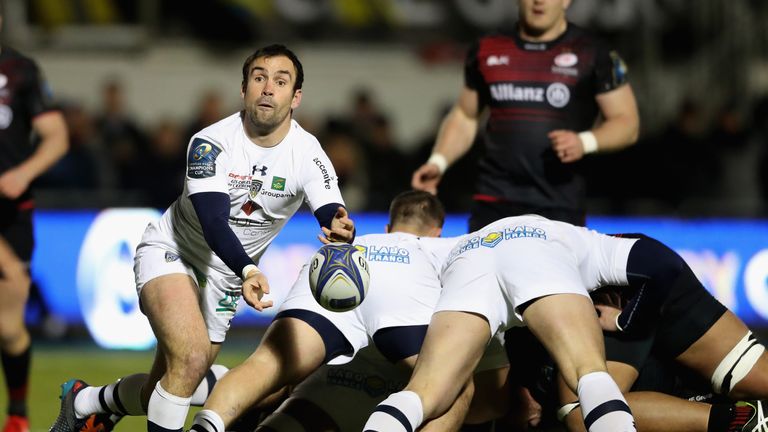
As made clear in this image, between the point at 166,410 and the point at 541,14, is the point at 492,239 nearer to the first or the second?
the point at 166,410

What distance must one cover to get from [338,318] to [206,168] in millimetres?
907

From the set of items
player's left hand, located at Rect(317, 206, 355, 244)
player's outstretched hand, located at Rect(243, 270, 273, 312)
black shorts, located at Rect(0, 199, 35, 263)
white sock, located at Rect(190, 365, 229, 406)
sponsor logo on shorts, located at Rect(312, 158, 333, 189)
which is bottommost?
white sock, located at Rect(190, 365, 229, 406)

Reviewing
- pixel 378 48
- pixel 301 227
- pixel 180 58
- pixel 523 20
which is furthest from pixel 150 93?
pixel 523 20

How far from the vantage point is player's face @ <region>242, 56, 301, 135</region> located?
548cm

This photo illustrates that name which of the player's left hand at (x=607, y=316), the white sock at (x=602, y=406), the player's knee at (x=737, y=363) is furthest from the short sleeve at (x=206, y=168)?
the player's knee at (x=737, y=363)

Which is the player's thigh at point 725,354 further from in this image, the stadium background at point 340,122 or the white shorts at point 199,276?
the stadium background at point 340,122

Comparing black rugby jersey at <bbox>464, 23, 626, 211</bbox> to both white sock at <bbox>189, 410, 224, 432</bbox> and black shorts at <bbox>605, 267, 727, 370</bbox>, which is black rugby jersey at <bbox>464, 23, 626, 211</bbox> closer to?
black shorts at <bbox>605, 267, 727, 370</bbox>

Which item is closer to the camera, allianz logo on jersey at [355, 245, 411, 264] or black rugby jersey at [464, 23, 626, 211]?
allianz logo on jersey at [355, 245, 411, 264]

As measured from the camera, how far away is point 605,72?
7008 millimetres

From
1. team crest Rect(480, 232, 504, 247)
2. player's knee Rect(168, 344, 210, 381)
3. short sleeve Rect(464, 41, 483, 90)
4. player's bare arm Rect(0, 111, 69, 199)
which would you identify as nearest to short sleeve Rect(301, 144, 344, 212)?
team crest Rect(480, 232, 504, 247)

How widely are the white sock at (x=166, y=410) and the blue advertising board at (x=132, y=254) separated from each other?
5.13 m

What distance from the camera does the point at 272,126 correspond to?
5.56 m

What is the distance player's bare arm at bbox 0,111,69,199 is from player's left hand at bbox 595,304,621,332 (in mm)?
3287

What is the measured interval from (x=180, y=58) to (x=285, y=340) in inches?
448
